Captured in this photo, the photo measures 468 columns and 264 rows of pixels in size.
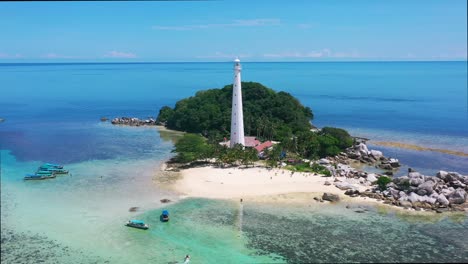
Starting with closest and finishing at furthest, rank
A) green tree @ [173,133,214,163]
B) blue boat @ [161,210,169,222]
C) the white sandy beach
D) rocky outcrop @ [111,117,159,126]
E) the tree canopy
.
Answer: blue boat @ [161,210,169,222] < the white sandy beach < green tree @ [173,133,214,163] < the tree canopy < rocky outcrop @ [111,117,159,126]

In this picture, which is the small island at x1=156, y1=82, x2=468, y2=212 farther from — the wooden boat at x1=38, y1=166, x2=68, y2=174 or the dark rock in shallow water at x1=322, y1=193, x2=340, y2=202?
the wooden boat at x1=38, y1=166, x2=68, y2=174

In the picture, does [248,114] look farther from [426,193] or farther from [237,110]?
[426,193]

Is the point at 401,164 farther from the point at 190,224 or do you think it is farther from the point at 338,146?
the point at 190,224

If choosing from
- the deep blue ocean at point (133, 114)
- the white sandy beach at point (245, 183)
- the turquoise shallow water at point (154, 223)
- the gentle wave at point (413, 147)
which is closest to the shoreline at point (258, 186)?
the white sandy beach at point (245, 183)

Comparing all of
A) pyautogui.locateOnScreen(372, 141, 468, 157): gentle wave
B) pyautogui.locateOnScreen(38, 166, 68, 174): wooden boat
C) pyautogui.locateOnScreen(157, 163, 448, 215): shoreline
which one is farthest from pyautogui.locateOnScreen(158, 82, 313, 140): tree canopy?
pyautogui.locateOnScreen(38, 166, 68, 174): wooden boat

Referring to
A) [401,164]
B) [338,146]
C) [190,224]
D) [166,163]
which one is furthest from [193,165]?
[401,164]

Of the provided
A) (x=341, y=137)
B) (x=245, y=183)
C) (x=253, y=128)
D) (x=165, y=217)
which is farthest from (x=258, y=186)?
(x=253, y=128)

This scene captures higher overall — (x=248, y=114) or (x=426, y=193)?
(x=248, y=114)
